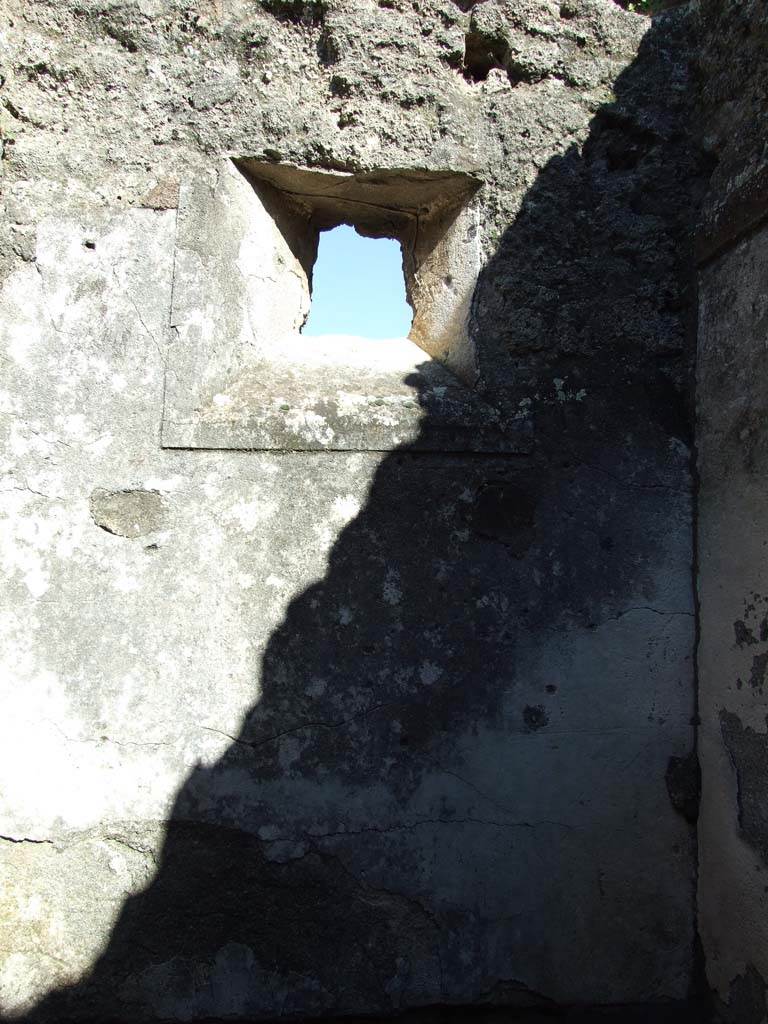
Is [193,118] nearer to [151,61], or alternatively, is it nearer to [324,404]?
[151,61]

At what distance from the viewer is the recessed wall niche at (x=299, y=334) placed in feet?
8.32

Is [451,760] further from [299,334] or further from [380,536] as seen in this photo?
[299,334]

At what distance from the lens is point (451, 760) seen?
2.46m

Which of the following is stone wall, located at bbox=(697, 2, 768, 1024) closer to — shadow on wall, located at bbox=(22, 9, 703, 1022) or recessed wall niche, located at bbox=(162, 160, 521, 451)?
shadow on wall, located at bbox=(22, 9, 703, 1022)

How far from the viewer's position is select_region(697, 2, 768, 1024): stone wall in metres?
2.18

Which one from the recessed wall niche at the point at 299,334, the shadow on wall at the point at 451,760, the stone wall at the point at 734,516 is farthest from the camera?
the recessed wall niche at the point at 299,334

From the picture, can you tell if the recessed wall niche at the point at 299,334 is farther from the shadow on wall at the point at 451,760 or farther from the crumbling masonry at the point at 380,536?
the shadow on wall at the point at 451,760

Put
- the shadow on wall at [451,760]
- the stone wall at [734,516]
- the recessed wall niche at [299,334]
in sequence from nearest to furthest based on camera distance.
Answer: the stone wall at [734,516]
the shadow on wall at [451,760]
the recessed wall niche at [299,334]

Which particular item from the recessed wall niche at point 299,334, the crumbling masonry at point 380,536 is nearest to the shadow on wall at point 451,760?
the crumbling masonry at point 380,536

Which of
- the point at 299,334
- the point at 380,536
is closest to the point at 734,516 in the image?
the point at 380,536

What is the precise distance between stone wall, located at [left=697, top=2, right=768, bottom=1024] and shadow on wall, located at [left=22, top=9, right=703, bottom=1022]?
144mm

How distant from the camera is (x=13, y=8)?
261 centimetres

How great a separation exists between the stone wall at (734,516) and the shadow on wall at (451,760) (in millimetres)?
144

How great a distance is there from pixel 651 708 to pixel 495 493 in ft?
2.93
